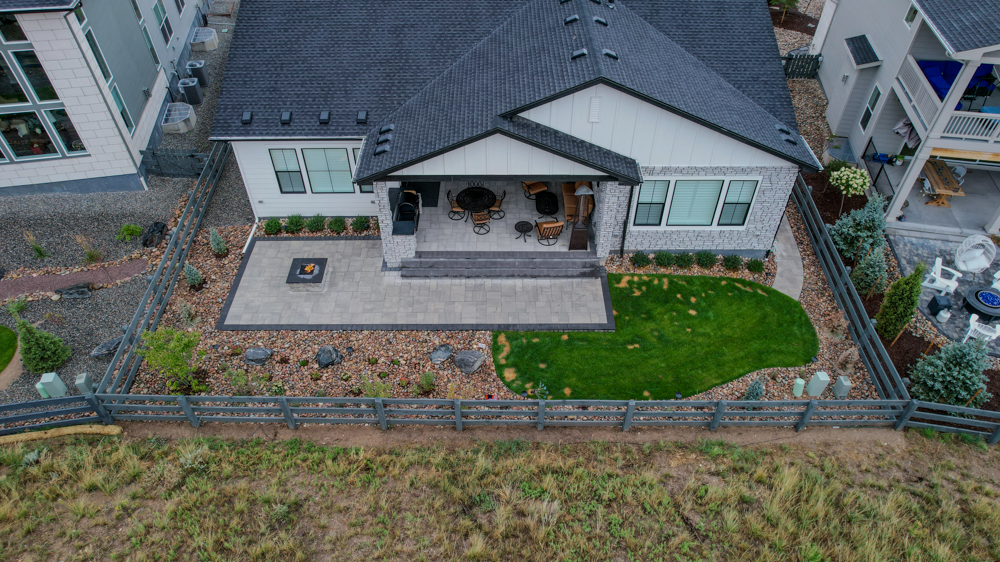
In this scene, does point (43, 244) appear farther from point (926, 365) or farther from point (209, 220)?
point (926, 365)

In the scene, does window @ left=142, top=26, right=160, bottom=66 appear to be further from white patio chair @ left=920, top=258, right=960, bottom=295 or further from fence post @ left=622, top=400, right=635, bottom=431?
white patio chair @ left=920, top=258, right=960, bottom=295

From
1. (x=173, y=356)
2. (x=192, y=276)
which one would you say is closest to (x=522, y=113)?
(x=173, y=356)

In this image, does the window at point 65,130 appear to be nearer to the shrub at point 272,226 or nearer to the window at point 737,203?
the shrub at point 272,226

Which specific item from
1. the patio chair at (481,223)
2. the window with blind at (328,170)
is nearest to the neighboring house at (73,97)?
the window with blind at (328,170)

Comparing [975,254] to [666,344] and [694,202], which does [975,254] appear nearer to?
[694,202]

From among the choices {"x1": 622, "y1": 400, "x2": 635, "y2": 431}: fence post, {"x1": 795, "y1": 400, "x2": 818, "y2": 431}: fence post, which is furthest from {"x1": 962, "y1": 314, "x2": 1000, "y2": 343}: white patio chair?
{"x1": 622, "y1": 400, "x2": 635, "y2": 431}: fence post

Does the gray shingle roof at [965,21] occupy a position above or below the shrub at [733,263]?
above

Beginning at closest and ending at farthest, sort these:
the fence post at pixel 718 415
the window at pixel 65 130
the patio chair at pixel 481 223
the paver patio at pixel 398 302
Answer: the fence post at pixel 718 415 < the paver patio at pixel 398 302 < the patio chair at pixel 481 223 < the window at pixel 65 130
